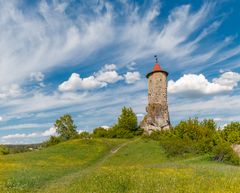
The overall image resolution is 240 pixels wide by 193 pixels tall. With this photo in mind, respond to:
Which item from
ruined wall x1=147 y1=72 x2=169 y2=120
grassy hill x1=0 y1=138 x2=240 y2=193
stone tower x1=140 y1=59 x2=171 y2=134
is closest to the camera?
grassy hill x1=0 y1=138 x2=240 y2=193

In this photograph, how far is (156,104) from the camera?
105m

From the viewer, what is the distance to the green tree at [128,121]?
10312 cm

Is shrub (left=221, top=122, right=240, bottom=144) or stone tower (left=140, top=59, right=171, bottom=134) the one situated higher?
stone tower (left=140, top=59, right=171, bottom=134)

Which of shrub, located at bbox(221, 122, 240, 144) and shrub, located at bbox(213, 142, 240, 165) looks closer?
shrub, located at bbox(213, 142, 240, 165)

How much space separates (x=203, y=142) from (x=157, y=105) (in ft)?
147

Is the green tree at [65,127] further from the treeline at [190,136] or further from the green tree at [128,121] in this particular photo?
the green tree at [128,121]

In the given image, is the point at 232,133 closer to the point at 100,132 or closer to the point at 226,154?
the point at 226,154

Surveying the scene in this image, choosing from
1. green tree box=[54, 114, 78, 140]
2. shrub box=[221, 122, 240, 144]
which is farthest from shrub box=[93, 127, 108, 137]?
shrub box=[221, 122, 240, 144]

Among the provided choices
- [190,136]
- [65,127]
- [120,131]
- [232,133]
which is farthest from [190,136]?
[65,127]

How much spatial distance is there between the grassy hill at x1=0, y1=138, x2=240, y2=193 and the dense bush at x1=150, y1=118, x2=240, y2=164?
2714mm

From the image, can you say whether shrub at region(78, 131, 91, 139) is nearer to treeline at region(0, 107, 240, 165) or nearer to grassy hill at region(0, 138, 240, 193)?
treeline at region(0, 107, 240, 165)

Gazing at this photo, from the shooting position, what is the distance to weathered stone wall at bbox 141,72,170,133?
10281 centimetres

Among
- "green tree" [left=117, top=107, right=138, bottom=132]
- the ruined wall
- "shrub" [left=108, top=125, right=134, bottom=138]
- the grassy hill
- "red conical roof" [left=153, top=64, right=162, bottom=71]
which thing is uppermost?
"red conical roof" [left=153, top=64, right=162, bottom=71]

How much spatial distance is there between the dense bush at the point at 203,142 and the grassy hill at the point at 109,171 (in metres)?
2.71
